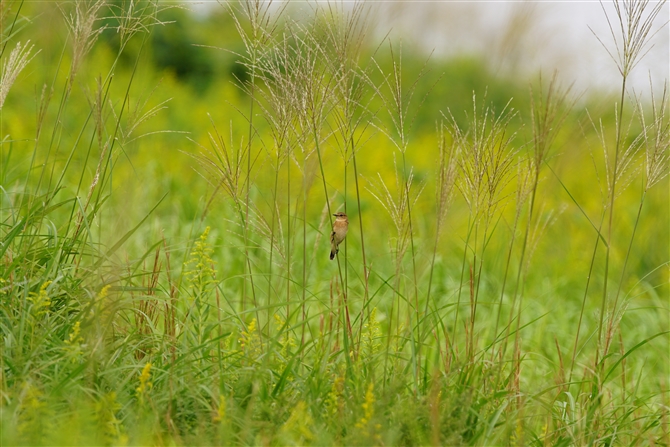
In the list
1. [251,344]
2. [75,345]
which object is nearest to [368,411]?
[251,344]

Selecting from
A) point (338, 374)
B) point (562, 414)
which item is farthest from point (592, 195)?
point (338, 374)

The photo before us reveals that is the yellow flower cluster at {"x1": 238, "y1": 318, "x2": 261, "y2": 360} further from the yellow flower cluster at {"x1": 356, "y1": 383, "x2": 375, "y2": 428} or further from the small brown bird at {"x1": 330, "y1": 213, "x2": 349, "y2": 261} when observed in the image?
the yellow flower cluster at {"x1": 356, "y1": 383, "x2": 375, "y2": 428}

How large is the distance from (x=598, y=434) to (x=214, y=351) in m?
1.33

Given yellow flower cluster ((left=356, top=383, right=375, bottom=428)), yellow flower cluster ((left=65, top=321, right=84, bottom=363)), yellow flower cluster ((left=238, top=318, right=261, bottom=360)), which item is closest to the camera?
yellow flower cluster ((left=356, top=383, right=375, bottom=428))

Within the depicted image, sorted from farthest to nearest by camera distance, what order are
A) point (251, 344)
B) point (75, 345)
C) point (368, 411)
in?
point (251, 344)
point (75, 345)
point (368, 411)

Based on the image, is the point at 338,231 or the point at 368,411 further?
the point at 338,231

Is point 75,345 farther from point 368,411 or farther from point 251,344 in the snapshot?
point 368,411

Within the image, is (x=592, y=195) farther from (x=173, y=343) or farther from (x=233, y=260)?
(x=173, y=343)

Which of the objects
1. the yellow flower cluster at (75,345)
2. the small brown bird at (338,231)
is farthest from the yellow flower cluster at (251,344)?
the yellow flower cluster at (75,345)

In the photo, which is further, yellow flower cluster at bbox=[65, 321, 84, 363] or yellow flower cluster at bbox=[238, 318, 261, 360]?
yellow flower cluster at bbox=[238, 318, 261, 360]

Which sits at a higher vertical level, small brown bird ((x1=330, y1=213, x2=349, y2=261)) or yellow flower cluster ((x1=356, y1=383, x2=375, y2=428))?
small brown bird ((x1=330, y1=213, x2=349, y2=261))

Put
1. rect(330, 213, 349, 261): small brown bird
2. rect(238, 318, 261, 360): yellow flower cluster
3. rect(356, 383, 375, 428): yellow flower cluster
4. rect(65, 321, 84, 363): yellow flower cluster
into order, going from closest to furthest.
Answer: rect(356, 383, 375, 428): yellow flower cluster, rect(65, 321, 84, 363): yellow flower cluster, rect(238, 318, 261, 360): yellow flower cluster, rect(330, 213, 349, 261): small brown bird

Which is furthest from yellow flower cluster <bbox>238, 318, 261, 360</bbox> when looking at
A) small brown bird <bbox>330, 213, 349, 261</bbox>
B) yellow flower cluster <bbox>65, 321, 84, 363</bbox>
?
yellow flower cluster <bbox>65, 321, 84, 363</bbox>

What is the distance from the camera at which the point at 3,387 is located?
2160 mm
